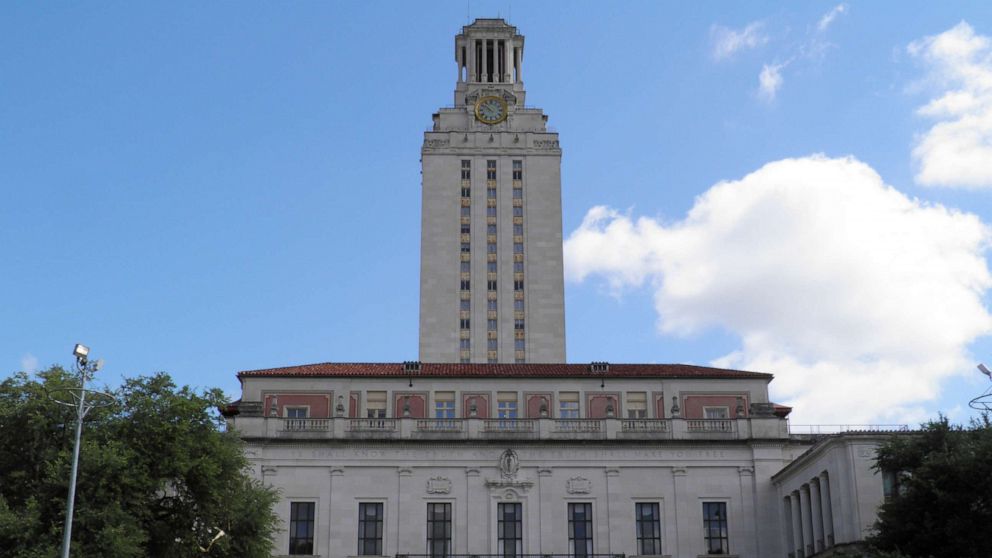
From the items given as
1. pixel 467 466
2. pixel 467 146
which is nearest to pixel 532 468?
pixel 467 466

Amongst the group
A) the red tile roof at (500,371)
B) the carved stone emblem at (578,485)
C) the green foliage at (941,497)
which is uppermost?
the red tile roof at (500,371)

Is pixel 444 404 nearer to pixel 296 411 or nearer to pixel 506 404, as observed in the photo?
pixel 506 404

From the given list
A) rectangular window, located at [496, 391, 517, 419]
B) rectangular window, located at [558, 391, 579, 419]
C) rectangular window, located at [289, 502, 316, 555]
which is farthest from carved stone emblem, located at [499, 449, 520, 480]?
rectangular window, located at [289, 502, 316, 555]

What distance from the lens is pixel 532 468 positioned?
67.6 metres

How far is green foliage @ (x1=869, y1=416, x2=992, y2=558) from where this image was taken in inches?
1799

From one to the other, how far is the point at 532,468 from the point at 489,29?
88.6m

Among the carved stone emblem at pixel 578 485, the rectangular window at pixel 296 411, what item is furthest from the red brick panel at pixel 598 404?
the rectangular window at pixel 296 411

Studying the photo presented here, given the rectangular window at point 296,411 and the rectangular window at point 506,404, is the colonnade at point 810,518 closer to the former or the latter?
the rectangular window at point 506,404

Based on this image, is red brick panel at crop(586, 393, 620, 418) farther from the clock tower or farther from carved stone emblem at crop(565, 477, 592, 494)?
the clock tower

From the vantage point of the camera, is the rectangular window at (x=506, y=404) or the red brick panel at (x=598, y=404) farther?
the red brick panel at (x=598, y=404)

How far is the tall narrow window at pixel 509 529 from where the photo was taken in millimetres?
66062

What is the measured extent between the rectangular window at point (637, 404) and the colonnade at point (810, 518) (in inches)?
401

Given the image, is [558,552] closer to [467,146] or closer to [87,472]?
[87,472]

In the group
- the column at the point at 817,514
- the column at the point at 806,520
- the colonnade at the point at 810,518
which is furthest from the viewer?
the column at the point at 806,520
